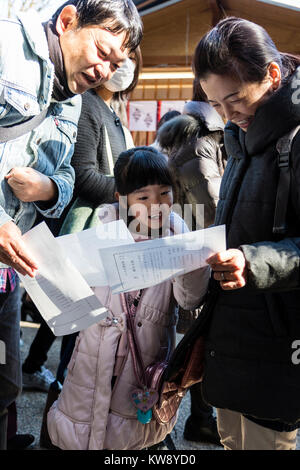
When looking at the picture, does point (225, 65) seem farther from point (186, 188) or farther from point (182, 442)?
point (182, 442)

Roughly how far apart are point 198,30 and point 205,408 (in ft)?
11.5

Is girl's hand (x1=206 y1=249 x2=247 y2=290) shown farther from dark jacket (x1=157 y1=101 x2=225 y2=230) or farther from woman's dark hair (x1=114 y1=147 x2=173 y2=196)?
dark jacket (x1=157 y1=101 x2=225 y2=230)

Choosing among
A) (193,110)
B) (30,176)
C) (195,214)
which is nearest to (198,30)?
(193,110)

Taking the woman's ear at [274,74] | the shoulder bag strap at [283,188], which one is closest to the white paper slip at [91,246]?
the shoulder bag strap at [283,188]

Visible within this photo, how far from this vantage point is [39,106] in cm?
120

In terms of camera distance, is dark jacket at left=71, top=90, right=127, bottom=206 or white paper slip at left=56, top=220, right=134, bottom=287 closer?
white paper slip at left=56, top=220, right=134, bottom=287

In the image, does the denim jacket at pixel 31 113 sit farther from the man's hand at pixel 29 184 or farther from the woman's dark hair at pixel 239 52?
the woman's dark hair at pixel 239 52

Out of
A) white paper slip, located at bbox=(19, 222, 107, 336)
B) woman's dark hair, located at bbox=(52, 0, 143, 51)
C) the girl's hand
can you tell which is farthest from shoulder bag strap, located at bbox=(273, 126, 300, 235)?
woman's dark hair, located at bbox=(52, 0, 143, 51)

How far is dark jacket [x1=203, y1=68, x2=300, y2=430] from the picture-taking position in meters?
1.14

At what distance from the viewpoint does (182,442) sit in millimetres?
2211

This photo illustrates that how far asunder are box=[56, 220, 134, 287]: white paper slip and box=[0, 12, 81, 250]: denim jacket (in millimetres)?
175

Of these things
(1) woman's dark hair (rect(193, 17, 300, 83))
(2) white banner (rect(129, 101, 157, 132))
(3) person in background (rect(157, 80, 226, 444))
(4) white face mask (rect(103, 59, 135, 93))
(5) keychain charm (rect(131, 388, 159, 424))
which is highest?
(1) woman's dark hair (rect(193, 17, 300, 83))

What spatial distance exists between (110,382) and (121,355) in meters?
0.09

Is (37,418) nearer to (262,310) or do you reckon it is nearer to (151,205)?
(151,205)
